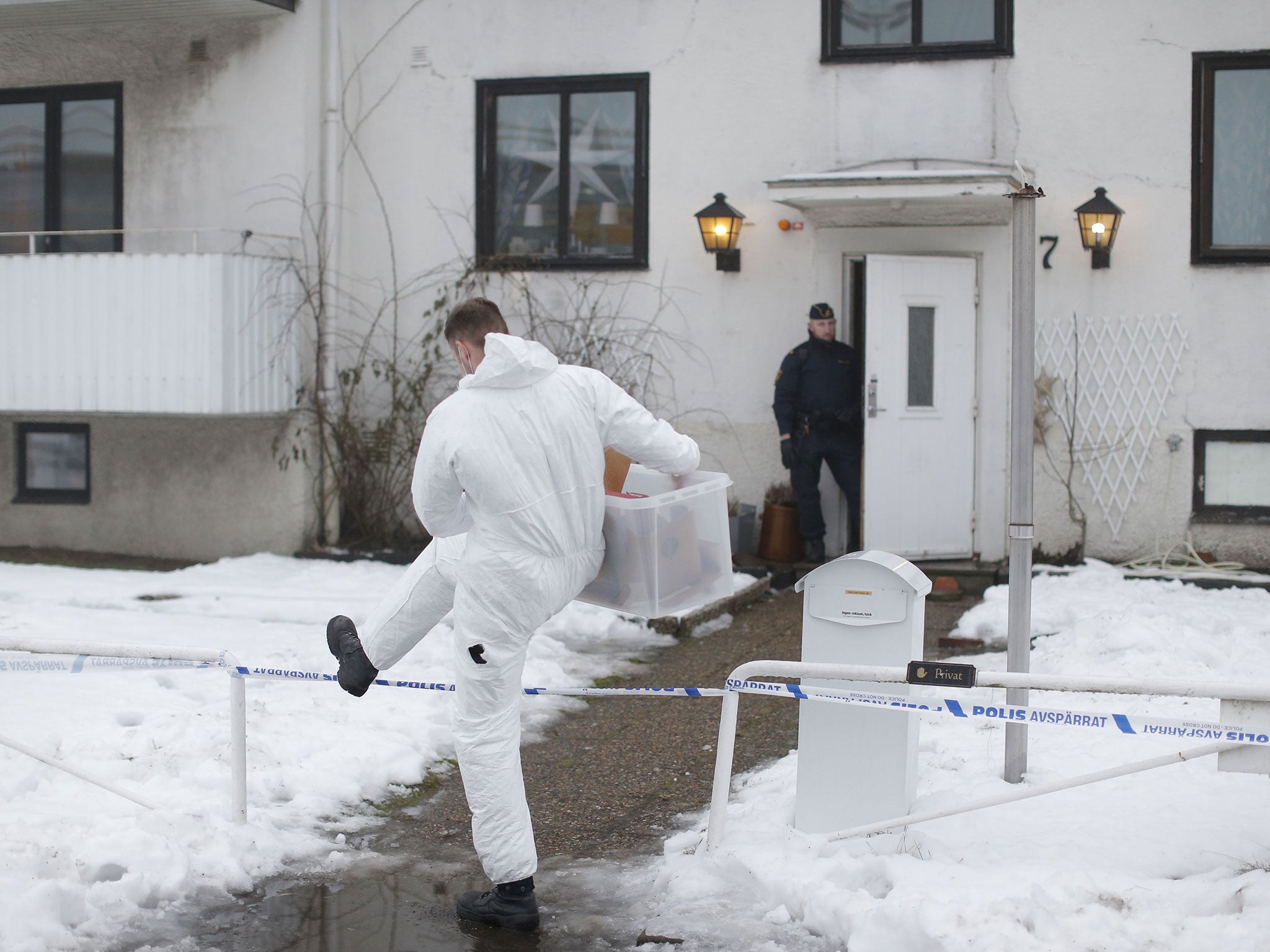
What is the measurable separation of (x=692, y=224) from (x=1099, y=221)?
3.09 m

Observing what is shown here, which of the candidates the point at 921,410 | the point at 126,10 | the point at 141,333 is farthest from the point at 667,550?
the point at 126,10

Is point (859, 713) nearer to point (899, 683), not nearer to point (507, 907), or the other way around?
point (899, 683)

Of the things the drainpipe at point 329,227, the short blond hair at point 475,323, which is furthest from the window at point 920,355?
the short blond hair at point 475,323

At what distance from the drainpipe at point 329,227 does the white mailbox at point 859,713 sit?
23.9ft

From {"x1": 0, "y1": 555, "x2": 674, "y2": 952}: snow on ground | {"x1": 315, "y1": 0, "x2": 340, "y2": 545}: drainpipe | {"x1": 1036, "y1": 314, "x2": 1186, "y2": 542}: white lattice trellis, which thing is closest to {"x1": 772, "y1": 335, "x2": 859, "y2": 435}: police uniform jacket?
{"x1": 1036, "y1": 314, "x2": 1186, "y2": 542}: white lattice trellis

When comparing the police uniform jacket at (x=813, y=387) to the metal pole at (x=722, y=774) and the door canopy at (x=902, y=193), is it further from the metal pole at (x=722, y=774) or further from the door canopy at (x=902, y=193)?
the metal pole at (x=722, y=774)

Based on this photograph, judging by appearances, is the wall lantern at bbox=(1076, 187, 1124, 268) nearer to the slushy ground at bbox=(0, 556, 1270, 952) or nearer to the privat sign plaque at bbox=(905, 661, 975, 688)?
the slushy ground at bbox=(0, 556, 1270, 952)

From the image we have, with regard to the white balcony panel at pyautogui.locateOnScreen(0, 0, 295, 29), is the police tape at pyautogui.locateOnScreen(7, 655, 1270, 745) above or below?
below

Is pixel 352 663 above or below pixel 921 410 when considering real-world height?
below

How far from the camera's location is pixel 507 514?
4.09m

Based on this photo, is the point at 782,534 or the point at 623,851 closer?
the point at 623,851

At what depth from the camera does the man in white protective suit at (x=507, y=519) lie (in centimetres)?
408

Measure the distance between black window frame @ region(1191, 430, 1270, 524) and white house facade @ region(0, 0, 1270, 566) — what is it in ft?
0.07

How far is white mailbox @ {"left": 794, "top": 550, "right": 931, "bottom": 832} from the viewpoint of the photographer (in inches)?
174
